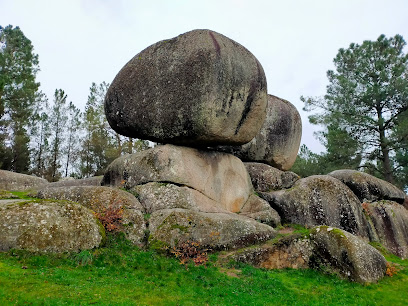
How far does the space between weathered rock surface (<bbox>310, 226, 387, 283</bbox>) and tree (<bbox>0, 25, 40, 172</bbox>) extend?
3096 centimetres

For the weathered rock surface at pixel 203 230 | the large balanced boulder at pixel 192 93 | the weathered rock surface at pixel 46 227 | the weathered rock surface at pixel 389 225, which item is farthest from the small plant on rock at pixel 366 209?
the weathered rock surface at pixel 46 227

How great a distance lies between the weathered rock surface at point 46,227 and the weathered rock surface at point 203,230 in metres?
2.17

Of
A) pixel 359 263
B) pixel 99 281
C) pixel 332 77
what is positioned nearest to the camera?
pixel 99 281

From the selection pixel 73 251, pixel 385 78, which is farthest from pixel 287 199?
pixel 385 78

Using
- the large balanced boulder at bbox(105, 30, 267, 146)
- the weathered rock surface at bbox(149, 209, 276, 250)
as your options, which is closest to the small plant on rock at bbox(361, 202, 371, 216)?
the large balanced boulder at bbox(105, 30, 267, 146)

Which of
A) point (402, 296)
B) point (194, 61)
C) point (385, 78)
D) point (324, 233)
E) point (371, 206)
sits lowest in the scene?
point (402, 296)

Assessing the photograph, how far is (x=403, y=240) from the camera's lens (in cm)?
1731

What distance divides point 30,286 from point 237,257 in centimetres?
625

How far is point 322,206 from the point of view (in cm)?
1636

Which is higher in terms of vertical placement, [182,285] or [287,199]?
[287,199]

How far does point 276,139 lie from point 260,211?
7.10 meters

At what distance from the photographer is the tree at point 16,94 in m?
34.0

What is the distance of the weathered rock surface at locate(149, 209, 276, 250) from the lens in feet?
37.2

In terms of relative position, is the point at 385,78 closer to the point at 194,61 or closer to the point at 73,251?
the point at 194,61
